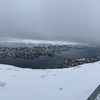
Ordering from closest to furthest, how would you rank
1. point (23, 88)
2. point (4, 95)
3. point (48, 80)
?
point (4, 95)
point (23, 88)
point (48, 80)

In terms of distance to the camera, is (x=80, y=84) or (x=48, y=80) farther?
(x=48, y=80)

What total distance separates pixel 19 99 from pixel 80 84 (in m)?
4.70

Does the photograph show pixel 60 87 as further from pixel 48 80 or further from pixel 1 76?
pixel 1 76

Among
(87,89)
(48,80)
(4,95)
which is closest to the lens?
(87,89)

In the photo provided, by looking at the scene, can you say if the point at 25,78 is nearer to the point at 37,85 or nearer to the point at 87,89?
the point at 37,85

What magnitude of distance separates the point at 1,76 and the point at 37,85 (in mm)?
4146

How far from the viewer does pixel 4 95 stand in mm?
17375

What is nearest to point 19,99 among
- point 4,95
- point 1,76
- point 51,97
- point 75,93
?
point 4,95

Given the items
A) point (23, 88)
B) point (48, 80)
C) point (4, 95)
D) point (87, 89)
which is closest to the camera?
point (87, 89)

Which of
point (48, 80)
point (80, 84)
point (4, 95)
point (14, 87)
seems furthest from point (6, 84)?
point (80, 84)

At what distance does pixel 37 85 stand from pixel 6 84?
2.60 meters

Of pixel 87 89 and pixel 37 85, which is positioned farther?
pixel 37 85

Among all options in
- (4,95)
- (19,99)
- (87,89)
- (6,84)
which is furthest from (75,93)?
(6,84)

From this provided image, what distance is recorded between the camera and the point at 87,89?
16.1 meters
